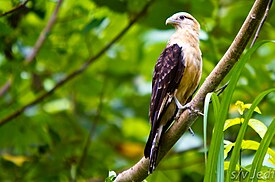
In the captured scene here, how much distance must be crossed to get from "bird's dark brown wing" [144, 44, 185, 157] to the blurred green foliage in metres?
0.42

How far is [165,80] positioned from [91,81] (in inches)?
64.8

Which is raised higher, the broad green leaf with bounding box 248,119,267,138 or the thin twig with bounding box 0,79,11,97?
the thin twig with bounding box 0,79,11,97

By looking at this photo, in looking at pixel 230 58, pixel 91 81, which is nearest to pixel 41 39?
pixel 91 81

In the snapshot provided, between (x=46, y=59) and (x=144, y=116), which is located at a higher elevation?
(x=46, y=59)

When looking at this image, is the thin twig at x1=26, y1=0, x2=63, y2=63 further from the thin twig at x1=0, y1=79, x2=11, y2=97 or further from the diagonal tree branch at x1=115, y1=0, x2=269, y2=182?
the diagonal tree branch at x1=115, y1=0, x2=269, y2=182

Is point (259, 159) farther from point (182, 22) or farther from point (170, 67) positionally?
point (182, 22)

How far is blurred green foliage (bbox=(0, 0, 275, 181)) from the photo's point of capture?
3.92 m

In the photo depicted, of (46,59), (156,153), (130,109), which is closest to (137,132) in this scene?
(130,109)

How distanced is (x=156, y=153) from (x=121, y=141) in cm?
280

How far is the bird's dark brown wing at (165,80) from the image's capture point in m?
3.09

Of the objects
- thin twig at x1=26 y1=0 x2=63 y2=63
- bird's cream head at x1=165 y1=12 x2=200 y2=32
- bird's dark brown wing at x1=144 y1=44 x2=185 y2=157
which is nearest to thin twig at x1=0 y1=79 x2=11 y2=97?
thin twig at x1=26 y1=0 x2=63 y2=63

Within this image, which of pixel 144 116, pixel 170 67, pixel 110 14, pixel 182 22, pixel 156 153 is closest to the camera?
pixel 156 153

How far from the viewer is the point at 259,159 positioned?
2045 mm

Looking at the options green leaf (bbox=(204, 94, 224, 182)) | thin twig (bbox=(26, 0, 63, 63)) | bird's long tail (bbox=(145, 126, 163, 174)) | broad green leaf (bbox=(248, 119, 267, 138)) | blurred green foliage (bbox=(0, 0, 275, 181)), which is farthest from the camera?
thin twig (bbox=(26, 0, 63, 63))
